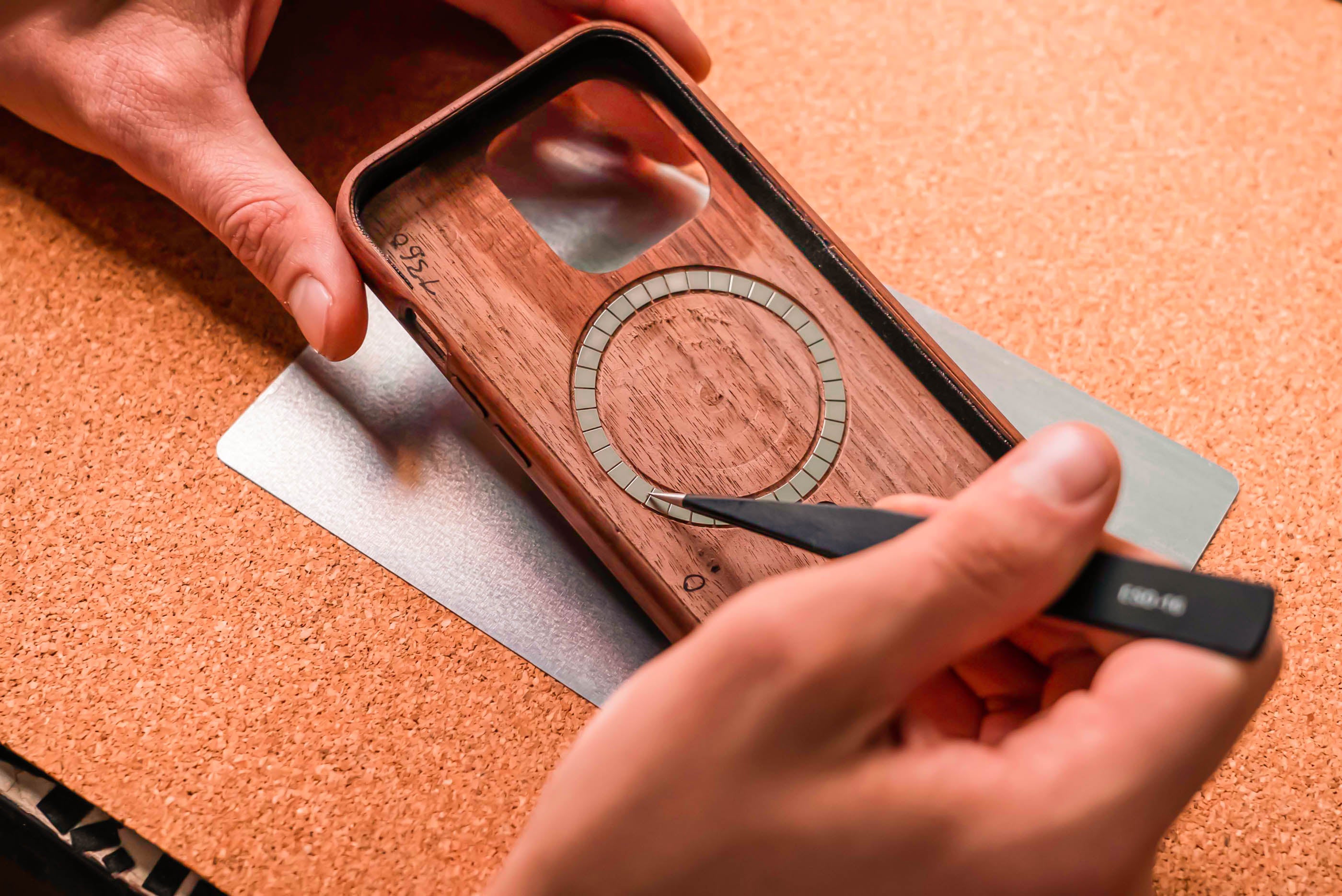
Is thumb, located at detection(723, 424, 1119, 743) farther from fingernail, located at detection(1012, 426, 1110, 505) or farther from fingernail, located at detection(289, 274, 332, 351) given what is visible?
fingernail, located at detection(289, 274, 332, 351)

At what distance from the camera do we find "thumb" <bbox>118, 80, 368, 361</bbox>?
0.53m

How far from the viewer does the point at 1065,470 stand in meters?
0.34

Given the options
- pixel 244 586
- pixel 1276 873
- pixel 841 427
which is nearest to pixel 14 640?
pixel 244 586

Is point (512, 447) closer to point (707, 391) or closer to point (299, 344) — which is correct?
point (707, 391)

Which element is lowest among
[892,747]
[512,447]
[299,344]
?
[299,344]

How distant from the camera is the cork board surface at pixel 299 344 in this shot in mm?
531

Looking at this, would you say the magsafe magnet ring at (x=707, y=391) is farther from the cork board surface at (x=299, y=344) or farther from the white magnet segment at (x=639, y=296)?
the cork board surface at (x=299, y=344)

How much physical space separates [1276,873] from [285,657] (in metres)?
0.62

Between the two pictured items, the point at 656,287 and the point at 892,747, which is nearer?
the point at 892,747

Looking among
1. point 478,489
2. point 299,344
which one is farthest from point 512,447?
point 299,344

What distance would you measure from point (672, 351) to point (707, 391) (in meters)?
0.03

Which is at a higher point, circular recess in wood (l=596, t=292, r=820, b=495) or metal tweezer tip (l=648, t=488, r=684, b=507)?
circular recess in wood (l=596, t=292, r=820, b=495)

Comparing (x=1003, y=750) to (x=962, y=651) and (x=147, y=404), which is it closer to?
(x=962, y=651)

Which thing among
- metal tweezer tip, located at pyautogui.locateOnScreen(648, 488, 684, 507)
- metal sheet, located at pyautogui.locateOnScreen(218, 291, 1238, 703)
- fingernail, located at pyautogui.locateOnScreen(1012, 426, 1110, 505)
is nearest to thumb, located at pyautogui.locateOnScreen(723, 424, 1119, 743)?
fingernail, located at pyautogui.locateOnScreen(1012, 426, 1110, 505)
